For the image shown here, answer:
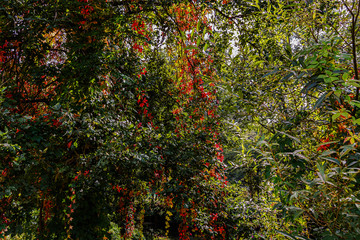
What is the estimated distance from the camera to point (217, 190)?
12.3ft

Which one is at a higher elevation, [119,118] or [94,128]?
[119,118]

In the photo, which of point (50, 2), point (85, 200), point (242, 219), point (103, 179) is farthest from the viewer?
point (242, 219)

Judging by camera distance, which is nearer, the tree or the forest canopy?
the forest canopy

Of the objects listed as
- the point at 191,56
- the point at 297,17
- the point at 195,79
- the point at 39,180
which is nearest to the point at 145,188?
the point at 39,180

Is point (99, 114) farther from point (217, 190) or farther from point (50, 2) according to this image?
point (217, 190)

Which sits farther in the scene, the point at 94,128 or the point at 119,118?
the point at 119,118

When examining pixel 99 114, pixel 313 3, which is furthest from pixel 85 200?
pixel 313 3

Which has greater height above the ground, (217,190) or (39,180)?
(39,180)

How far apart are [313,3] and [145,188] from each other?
133 inches

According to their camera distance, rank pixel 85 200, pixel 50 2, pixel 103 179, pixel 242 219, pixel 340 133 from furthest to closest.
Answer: pixel 242 219
pixel 85 200
pixel 103 179
pixel 50 2
pixel 340 133

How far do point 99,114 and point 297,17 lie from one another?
2300 millimetres

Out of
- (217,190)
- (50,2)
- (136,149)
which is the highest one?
(50,2)

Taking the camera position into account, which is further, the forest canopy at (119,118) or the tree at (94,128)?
the tree at (94,128)

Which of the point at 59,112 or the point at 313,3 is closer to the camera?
the point at 313,3
